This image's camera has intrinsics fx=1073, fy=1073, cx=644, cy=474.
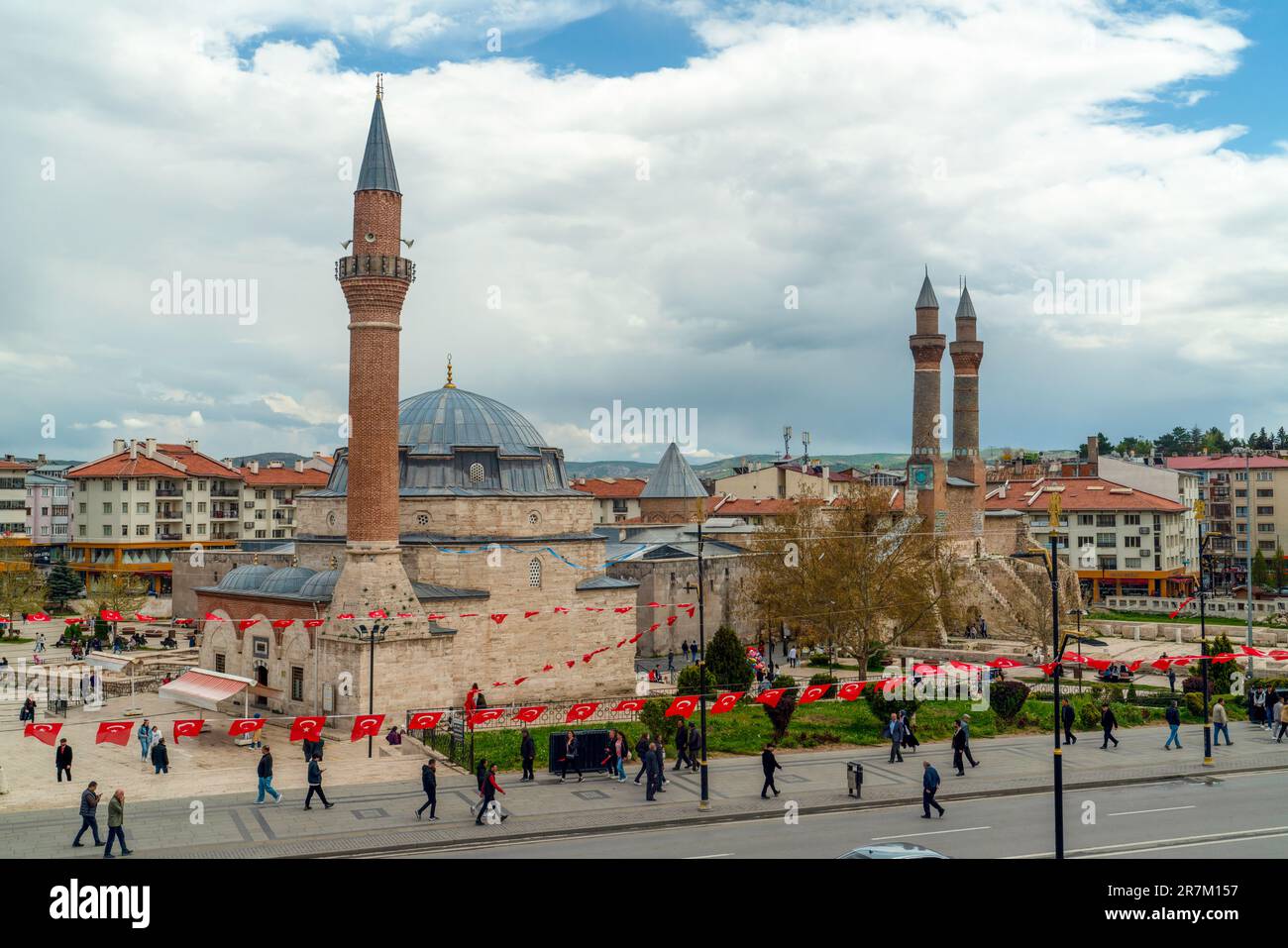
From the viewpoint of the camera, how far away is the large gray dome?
3722 centimetres

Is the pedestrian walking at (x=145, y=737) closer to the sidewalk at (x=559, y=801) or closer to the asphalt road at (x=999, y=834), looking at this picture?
the sidewalk at (x=559, y=801)

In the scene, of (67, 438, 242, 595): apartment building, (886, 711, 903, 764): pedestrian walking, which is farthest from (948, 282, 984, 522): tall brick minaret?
(67, 438, 242, 595): apartment building

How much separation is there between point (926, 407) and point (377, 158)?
3908 centimetres

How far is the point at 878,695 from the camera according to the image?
29.4 m

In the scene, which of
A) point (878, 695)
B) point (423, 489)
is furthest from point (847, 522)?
point (423, 489)

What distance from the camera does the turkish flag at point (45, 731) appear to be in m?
23.5

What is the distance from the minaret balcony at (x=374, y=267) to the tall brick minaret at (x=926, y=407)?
36288 mm

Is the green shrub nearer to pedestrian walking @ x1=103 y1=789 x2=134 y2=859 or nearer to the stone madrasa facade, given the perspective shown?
the stone madrasa facade

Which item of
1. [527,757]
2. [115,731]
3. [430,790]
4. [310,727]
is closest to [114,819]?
[430,790]

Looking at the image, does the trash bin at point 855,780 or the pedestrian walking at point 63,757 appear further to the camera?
the pedestrian walking at point 63,757

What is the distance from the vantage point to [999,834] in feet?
60.4

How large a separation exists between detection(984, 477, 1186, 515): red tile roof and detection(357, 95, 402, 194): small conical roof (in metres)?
47.5

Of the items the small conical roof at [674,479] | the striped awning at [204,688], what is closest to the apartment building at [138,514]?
the small conical roof at [674,479]

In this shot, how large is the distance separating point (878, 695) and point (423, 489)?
16289 millimetres
